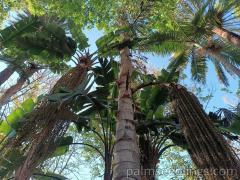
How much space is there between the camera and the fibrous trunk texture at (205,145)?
123 inches

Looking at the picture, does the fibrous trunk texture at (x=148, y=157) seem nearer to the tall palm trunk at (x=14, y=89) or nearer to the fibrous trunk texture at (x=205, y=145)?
the fibrous trunk texture at (x=205, y=145)

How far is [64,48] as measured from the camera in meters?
6.45

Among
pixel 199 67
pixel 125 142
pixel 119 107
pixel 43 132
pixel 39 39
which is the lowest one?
pixel 125 142

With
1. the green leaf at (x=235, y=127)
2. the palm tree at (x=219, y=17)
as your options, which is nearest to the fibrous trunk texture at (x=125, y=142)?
the green leaf at (x=235, y=127)

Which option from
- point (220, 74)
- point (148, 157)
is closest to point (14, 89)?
point (148, 157)

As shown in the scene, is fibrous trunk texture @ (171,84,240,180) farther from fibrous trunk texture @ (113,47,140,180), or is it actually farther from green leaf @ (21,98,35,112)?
green leaf @ (21,98,35,112)

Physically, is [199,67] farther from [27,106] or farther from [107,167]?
[107,167]

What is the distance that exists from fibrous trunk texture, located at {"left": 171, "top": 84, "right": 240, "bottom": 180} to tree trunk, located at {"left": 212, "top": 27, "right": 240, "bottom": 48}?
278 inches

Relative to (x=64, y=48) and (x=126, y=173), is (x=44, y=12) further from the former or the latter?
(x=126, y=173)

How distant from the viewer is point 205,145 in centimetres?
350

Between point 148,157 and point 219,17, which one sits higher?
point 219,17

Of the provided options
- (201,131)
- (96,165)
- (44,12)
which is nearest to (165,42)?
(44,12)

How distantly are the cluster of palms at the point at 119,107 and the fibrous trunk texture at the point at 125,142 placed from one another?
14 millimetres

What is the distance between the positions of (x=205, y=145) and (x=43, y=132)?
2.18 meters
